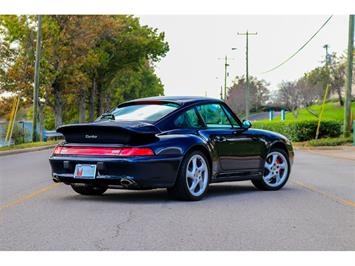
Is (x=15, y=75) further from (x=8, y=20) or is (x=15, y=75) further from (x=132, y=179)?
(x=132, y=179)

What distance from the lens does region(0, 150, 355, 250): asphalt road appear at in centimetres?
689

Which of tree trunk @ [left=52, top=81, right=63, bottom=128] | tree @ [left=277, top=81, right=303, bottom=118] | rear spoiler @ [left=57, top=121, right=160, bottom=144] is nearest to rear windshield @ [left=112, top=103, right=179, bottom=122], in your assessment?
rear spoiler @ [left=57, top=121, right=160, bottom=144]

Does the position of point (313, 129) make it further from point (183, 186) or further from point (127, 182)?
point (127, 182)

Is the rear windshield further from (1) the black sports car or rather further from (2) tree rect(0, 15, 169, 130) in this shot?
(2) tree rect(0, 15, 169, 130)

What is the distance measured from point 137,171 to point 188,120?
4.65ft

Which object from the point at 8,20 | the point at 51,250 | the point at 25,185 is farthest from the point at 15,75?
the point at 51,250

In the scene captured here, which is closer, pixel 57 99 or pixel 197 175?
pixel 197 175

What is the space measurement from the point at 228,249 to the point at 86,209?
3218mm

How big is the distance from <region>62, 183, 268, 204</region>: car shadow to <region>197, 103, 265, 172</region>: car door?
489mm

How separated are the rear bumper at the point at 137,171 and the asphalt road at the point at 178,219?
1.01 feet

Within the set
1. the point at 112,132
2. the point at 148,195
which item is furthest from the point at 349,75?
the point at 112,132

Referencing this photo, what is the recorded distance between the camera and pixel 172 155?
9859 millimetres

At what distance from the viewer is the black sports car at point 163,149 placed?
9.72 m
